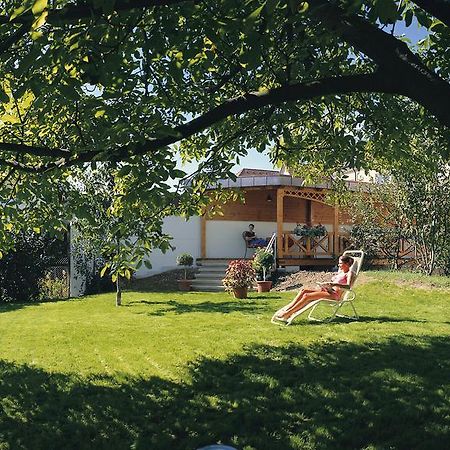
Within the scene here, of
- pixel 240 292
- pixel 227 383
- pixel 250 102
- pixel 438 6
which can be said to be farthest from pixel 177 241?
pixel 438 6

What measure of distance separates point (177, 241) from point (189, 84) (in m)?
14.5

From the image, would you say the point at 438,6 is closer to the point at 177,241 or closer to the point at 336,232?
the point at 336,232

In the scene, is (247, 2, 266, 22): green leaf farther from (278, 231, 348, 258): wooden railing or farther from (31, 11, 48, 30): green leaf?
(278, 231, 348, 258): wooden railing

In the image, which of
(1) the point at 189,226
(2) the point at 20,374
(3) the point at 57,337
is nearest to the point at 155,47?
(2) the point at 20,374

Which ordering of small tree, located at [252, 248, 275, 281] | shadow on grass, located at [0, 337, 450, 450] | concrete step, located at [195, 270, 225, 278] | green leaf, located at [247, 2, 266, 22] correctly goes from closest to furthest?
green leaf, located at [247, 2, 266, 22]
shadow on grass, located at [0, 337, 450, 450]
small tree, located at [252, 248, 275, 281]
concrete step, located at [195, 270, 225, 278]

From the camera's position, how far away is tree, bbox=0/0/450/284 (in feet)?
12.0

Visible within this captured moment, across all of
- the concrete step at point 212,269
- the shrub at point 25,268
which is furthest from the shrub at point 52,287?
the concrete step at point 212,269

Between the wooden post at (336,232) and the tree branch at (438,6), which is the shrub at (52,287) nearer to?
the wooden post at (336,232)

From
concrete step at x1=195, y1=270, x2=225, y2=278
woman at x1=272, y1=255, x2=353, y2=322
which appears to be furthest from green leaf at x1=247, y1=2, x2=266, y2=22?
concrete step at x1=195, y1=270, x2=225, y2=278

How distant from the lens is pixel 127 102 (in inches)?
201

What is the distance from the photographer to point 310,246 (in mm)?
18984

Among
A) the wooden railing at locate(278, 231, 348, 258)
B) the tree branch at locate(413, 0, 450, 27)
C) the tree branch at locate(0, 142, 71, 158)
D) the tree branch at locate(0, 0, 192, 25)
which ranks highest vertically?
the tree branch at locate(413, 0, 450, 27)

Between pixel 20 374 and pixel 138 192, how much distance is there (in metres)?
3.20

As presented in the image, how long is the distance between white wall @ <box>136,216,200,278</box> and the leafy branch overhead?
12.9 m
